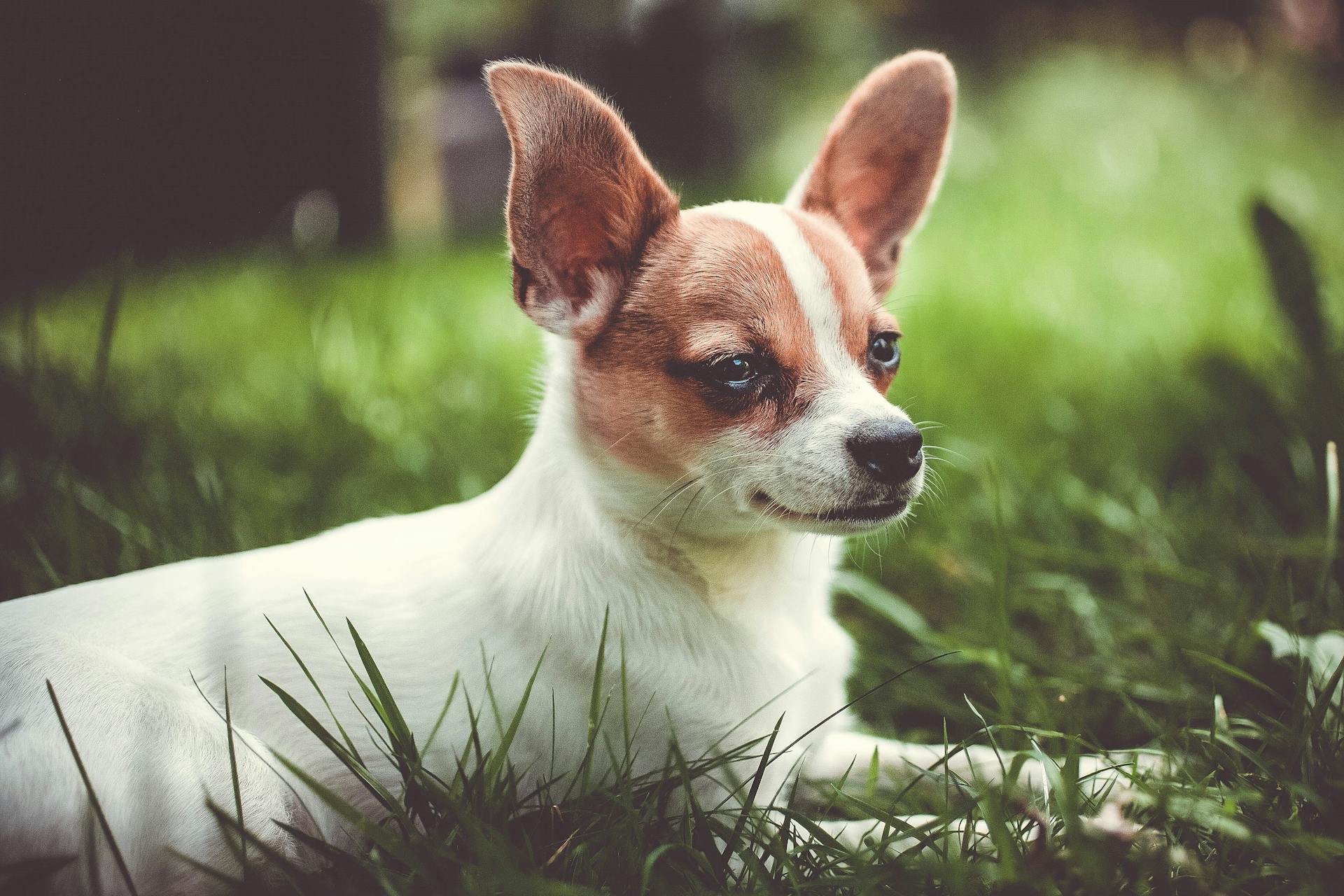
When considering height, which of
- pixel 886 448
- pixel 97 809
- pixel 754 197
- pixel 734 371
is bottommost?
pixel 97 809

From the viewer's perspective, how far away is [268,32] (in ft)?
17.6

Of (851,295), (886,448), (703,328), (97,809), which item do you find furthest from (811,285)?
(97,809)

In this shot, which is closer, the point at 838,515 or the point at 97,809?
the point at 97,809

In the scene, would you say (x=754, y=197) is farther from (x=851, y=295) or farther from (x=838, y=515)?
(x=838, y=515)

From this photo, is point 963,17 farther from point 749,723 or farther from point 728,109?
point 749,723

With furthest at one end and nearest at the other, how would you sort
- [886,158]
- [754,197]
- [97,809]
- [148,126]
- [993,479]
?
[754,197]
[148,126]
[886,158]
[993,479]
[97,809]

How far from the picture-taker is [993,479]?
219 cm

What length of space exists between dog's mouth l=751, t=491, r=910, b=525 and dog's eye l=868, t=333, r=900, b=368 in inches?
13.7

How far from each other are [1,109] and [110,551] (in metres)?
1.18

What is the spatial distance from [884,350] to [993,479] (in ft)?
1.28

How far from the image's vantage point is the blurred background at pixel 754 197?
2627 millimetres

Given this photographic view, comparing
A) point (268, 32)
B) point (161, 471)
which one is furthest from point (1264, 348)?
point (268, 32)

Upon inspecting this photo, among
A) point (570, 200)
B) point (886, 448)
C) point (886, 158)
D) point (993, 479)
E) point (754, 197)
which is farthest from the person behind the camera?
point (754, 197)

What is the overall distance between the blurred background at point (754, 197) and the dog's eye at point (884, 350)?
0.39 m
